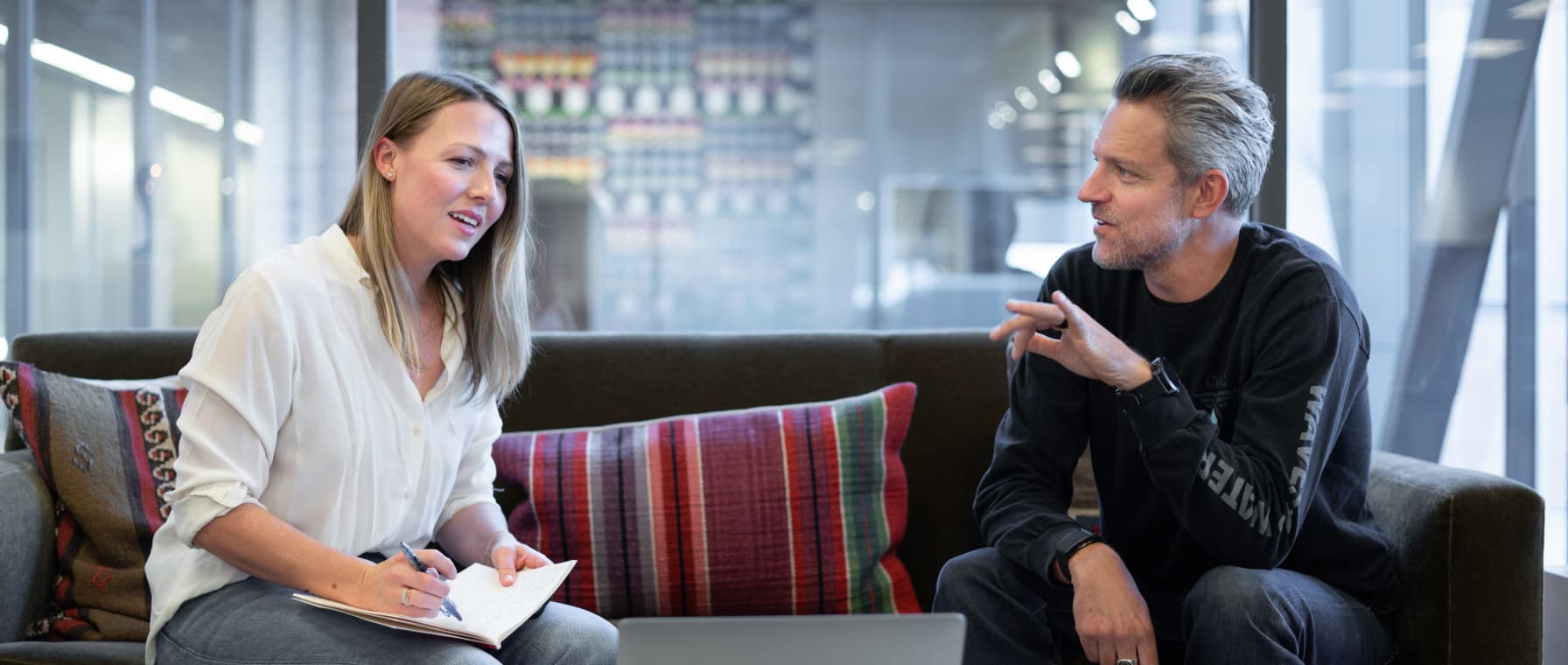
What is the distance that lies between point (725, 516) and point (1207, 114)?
2.99ft

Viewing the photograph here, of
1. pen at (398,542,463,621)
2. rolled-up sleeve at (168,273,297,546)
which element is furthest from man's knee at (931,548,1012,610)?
rolled-up sleeve at (168,273,297,546)

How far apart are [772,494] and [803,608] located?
18 centimetres

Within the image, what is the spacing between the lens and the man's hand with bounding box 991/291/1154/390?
1.34m

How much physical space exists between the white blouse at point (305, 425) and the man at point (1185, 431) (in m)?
0.71

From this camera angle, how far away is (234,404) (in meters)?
1.28

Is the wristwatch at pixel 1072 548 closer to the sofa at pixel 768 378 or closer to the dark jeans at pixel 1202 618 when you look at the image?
the dark jeans at pixel 1202 618

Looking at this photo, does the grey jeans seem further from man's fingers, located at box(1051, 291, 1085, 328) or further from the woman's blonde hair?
man's fingers, located at box(1051, 291, 1085, 328)

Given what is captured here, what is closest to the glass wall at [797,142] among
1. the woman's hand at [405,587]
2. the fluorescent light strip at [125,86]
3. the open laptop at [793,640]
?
the fluorescent light strip at [125,86]

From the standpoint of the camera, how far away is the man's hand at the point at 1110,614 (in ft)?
4.50

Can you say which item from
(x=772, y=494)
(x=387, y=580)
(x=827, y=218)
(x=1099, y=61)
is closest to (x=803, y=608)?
(x=772, y=494)

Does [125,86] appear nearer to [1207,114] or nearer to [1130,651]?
[1207,114]

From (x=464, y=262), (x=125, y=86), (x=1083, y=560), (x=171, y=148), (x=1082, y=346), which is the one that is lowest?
(x=1083, y=560)

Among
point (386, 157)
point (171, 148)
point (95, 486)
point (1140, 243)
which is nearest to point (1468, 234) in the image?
point (1140, 243)

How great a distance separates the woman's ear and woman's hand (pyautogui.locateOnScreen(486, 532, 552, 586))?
0.49 metres
